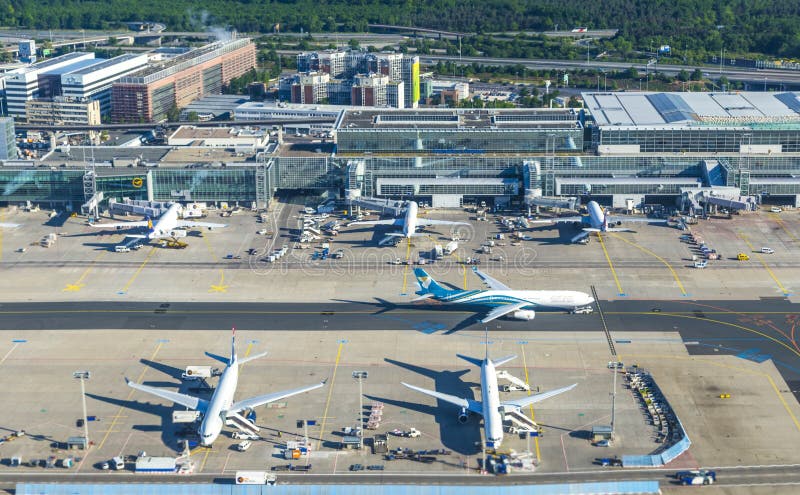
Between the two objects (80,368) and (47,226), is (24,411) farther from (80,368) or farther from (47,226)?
(47,226)

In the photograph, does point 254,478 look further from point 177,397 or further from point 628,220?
point 628,220

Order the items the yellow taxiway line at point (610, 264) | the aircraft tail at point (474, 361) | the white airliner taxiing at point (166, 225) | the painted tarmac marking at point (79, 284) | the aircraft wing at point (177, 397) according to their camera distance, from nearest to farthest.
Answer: the aircraft wing at point (177, 397)
the aircraft tail at point (474, 361)
the yellow taxiway line at point (610, 264)
the painted tarmac marking at point (79, 284)
the white airliner taxiing at point (166, 225)

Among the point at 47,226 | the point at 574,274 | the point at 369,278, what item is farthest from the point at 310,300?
the point at 47,226

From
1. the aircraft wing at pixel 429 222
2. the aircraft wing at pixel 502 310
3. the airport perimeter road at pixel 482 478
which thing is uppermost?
the aircraft wing at pixel 429 222

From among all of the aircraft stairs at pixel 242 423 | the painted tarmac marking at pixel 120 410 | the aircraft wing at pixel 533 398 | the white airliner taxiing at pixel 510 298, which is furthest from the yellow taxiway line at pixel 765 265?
the painted tarmac marking at pixel 120 410

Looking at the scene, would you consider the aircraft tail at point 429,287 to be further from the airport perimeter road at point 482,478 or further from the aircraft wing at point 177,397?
the airport perimeter road at point 482,478

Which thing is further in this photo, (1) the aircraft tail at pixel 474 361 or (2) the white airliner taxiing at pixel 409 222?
(2) the white airliner taxiing at pixel 409 222
